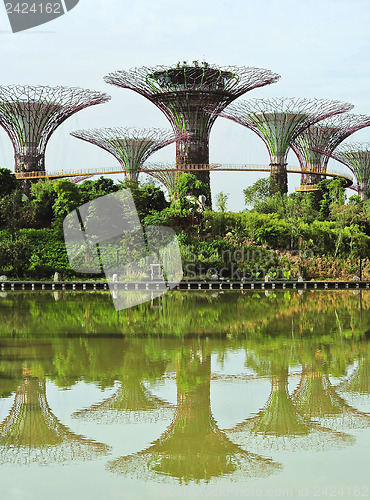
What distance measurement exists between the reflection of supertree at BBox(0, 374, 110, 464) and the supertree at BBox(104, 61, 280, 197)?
29.9 metres

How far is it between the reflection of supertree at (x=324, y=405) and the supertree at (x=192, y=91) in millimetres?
28923

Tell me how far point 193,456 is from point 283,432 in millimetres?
1100

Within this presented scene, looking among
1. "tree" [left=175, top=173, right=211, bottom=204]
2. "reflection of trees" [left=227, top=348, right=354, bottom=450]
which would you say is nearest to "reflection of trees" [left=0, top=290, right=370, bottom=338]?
"reflection of trees" [left=227, top=348, right=354, bottom=450]

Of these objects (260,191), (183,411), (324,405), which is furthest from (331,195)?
(183,411)

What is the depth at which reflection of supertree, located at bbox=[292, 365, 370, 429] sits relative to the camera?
6840mm

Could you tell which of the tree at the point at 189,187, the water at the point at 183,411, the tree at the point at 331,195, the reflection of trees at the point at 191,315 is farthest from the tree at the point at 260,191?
the water at the point at 183,411

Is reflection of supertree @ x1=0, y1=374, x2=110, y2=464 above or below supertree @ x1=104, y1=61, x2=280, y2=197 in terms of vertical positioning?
below

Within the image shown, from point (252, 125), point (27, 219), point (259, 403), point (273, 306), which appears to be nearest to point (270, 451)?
point (259, 403)

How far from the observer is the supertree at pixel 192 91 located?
3601cm

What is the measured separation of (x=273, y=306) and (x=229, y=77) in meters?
21.9

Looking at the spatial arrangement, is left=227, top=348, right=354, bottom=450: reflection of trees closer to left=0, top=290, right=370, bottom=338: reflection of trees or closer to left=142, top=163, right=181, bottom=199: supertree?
left=0, top=290, right=370, bottom=338: reflection of trees

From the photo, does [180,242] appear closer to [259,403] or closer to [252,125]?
[252,125]

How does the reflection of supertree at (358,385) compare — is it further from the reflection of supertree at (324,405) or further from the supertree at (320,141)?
the supertree at (320,141)

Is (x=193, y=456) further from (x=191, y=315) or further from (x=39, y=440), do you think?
(x=191, y=315)
